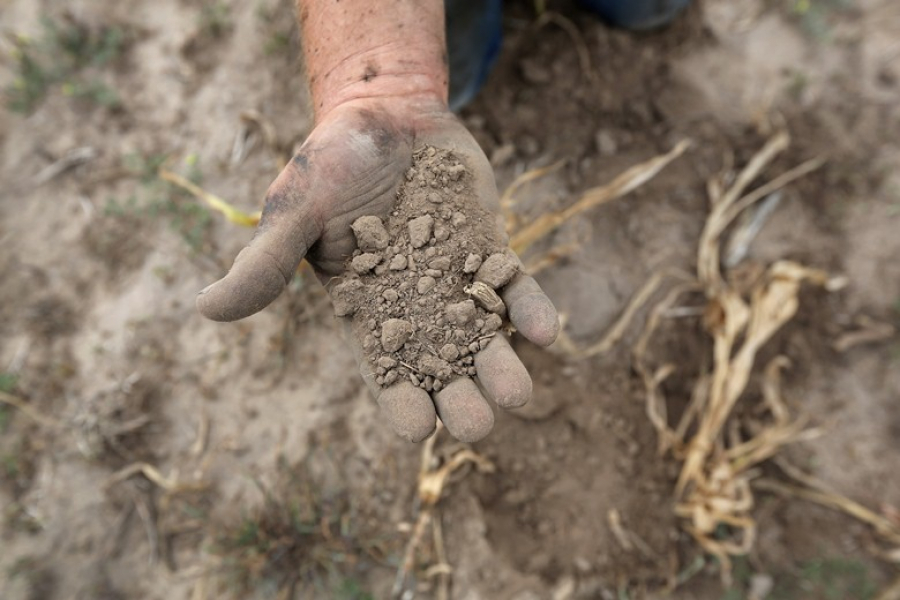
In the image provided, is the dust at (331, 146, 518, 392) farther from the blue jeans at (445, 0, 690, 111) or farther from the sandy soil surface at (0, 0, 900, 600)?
the blue jeans at (445, 0, 690, 111)

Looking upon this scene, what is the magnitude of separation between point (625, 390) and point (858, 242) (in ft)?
3.49

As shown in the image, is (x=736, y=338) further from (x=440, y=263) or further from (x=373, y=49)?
(x=373, y=49)

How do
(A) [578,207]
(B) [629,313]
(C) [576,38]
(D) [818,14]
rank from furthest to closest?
(D) [818,14] → (C) [576,38] → (B) [629,313] → (A) [578,207]

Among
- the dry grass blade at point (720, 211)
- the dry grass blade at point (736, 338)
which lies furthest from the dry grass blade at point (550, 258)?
the dry grass blade at point (736, 338)

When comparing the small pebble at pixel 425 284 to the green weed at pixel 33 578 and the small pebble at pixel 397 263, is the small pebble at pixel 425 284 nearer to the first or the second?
the small pebble at pixel 397 263

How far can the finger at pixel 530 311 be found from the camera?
1.24 meters

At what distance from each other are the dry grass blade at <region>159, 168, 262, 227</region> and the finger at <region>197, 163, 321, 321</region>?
0.49 m

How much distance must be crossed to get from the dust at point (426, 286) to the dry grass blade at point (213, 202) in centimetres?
51

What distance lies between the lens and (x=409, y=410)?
4.05 ft

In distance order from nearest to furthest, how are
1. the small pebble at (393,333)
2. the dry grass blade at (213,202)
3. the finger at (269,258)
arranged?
1. the finger at (269,258)
2. the small pebble at (393,333)
3. the dry grass blade at (213,202)

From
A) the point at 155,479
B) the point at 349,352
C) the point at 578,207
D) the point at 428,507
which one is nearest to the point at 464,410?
the point at 428,507

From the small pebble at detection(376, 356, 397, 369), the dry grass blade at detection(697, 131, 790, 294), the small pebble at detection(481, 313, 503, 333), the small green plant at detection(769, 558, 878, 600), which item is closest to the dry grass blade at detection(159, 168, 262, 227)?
the small pebble at detection(376, 356, 397, 369)

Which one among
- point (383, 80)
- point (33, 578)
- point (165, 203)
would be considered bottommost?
point (33, 578)

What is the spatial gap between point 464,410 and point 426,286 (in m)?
0.29
